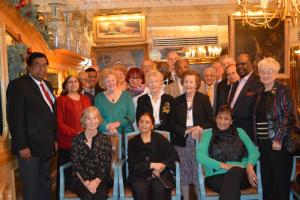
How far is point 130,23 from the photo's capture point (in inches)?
304

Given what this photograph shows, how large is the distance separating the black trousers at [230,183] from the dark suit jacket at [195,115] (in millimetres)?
574

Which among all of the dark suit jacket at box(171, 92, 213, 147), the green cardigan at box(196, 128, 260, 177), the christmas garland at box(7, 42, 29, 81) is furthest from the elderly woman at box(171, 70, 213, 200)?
the christmas garland at box(7, 42, 29, 81)

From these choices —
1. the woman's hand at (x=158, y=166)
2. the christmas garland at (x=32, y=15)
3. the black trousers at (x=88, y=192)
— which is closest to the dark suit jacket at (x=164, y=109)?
the woman's hand at (x=158, y=166)

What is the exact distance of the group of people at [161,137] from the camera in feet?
11.0

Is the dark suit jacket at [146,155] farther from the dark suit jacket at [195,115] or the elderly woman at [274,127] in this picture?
the elderly woman at [274,127]

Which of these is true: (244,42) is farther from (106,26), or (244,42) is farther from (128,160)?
(128,160)

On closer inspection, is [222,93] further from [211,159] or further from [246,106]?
[211,159]

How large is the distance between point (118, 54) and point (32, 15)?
3.82 meters

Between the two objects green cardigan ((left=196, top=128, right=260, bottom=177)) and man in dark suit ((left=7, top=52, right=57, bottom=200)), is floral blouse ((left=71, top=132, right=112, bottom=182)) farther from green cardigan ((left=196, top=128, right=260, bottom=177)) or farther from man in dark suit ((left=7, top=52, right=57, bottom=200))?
green cardigan ((left=196, top=128, right=260, bottom=177))

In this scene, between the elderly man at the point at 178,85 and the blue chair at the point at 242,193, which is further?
the elderly man at the point at 178,85

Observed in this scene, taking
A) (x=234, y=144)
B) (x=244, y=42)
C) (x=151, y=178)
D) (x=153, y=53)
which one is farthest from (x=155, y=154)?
(x=153, y=53)

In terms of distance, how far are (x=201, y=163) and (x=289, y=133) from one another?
2.70ft

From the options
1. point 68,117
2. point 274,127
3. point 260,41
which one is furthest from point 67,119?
point 260,41

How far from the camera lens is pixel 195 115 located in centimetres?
381
